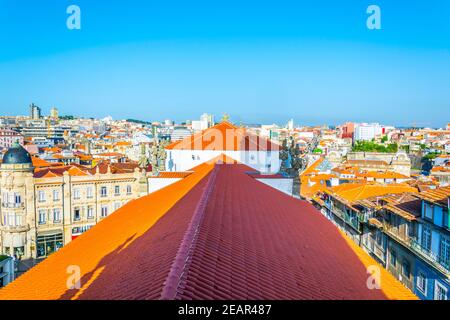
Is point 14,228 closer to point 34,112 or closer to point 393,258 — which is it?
point 393,258

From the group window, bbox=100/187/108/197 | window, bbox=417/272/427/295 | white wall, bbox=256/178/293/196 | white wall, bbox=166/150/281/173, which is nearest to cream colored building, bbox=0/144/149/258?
window, bbox=100/187/108/197

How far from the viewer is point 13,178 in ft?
105

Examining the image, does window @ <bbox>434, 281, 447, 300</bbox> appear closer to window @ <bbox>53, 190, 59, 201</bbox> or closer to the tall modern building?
window @ <bbox>53, 190, 59, 201</bbox>

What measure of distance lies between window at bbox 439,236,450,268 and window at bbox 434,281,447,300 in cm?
84

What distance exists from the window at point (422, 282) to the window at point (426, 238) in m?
1.06

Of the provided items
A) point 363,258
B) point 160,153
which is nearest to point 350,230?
point 160,153

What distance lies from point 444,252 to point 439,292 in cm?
145

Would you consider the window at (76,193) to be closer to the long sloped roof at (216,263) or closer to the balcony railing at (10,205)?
the balcony railing at (10,205)

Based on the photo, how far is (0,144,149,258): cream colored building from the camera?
106ft

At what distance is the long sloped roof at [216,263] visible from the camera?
4.83m

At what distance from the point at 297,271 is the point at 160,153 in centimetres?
1790

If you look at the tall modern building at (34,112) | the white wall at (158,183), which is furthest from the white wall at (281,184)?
the tall modern building at (34,112)

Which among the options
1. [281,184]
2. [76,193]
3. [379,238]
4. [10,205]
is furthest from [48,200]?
[379,238]
